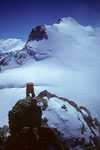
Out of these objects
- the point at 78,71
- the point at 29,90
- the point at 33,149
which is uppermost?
the point at 78,71

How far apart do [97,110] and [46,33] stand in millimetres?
149856

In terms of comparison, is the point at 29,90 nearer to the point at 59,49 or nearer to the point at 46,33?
A: the point at 59,49

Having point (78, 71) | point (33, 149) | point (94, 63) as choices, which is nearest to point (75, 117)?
point (33, 149)

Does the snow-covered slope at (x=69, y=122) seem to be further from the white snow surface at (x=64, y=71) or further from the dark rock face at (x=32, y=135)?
the white snow surface at (x=64, y=71)

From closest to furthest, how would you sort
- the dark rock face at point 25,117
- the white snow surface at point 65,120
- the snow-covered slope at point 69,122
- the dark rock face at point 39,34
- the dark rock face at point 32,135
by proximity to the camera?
the dark rock face at point 32,135
the dark rock face at point 25,117
the snow-covered slope at point 69,122
the white snow surface at point 65,120
the dark rock face at point 39,34

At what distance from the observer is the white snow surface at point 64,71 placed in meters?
95.0

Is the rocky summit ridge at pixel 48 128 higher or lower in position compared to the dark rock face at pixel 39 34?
lower

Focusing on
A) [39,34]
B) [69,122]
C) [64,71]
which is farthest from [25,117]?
[39,34]

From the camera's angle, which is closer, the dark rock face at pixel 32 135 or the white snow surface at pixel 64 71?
the dark rock face at pixel 32 135

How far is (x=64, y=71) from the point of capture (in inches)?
5600

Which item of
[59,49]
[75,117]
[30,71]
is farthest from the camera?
[59,49]

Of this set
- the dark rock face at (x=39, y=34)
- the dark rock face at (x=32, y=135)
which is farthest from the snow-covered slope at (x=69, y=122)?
the dark rock face at (x=39, y=34)

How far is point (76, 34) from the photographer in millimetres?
197125

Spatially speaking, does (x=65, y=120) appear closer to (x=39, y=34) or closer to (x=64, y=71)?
(x=64, y=71)
